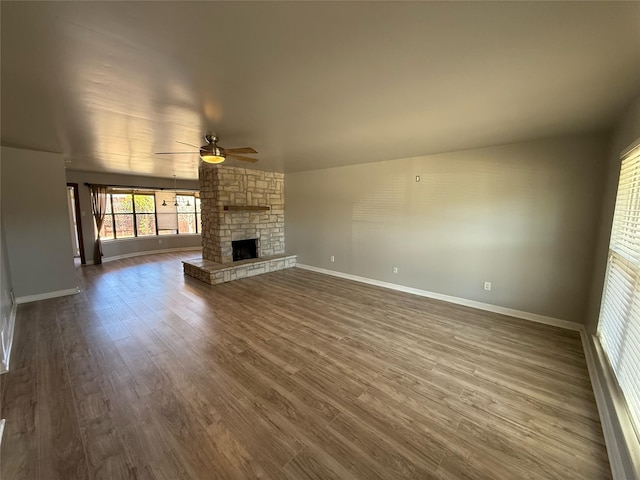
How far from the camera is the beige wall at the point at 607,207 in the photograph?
2.23 meters

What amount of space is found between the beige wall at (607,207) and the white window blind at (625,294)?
0.14 metres

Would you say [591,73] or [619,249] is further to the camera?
[619,249]

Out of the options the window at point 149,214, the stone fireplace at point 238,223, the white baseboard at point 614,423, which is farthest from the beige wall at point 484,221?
the window at point 149,214

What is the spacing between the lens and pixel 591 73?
5.44ft

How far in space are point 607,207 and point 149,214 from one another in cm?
1051

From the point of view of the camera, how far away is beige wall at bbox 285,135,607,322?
10.00 ft

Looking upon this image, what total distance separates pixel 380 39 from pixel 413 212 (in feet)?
11.1

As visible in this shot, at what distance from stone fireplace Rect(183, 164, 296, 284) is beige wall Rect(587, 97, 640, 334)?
17.7 ft

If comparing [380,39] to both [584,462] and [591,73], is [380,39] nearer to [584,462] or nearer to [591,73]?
[591,73]

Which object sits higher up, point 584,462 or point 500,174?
point 500,174

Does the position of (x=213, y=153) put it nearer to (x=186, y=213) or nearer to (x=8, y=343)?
(x=8, y=343)

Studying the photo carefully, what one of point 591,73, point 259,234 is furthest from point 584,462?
point 259,234

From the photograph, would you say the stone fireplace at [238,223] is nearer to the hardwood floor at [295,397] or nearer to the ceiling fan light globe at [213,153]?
the hardwood floor at [295,397]

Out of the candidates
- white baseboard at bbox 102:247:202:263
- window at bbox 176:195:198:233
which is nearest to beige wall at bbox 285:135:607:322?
window at bbox 176:195:198:233
